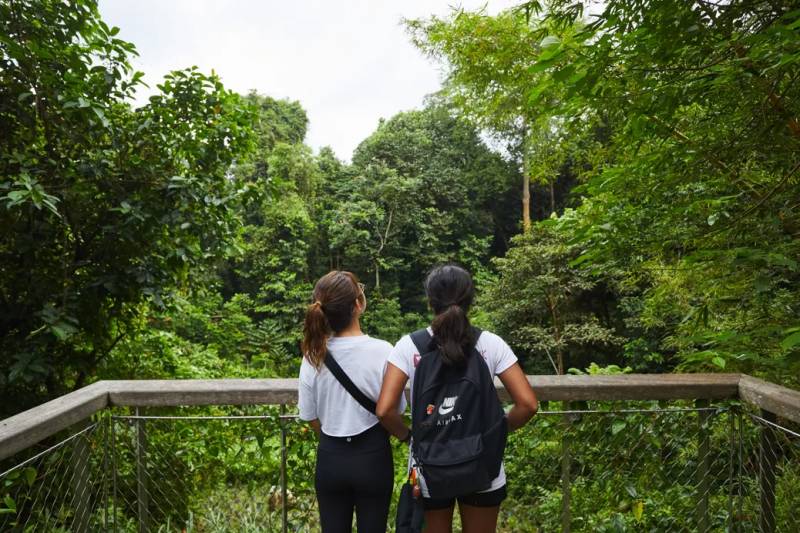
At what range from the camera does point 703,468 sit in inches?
79.8

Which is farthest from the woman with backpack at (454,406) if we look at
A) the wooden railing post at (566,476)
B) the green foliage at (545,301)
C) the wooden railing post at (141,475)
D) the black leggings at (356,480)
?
the green foliage at (545,301)

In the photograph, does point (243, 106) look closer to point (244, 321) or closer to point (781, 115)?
point (781, 115)

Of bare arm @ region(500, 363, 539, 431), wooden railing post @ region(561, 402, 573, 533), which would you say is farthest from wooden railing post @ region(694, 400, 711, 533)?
bare arm @ region(500, 363, 539, 431)

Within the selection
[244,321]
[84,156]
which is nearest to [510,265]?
[244,321]

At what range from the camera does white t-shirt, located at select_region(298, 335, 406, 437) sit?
1.71 m

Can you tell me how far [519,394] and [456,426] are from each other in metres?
0.24

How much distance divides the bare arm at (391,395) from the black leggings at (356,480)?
111mm

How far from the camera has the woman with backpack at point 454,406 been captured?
5.03ft

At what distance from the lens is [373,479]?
170cm

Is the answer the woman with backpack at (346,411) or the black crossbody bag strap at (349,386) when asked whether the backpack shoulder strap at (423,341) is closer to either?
the woman with backpack at (346,411)

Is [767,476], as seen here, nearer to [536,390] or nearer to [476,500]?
[536,390]

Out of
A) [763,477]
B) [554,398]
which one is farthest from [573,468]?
[763,477]

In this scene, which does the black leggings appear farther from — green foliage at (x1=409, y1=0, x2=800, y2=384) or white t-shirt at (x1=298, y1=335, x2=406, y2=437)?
green foliage at (x1=409, y1=0, x2=800, y2=384)

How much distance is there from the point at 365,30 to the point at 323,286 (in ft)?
118
